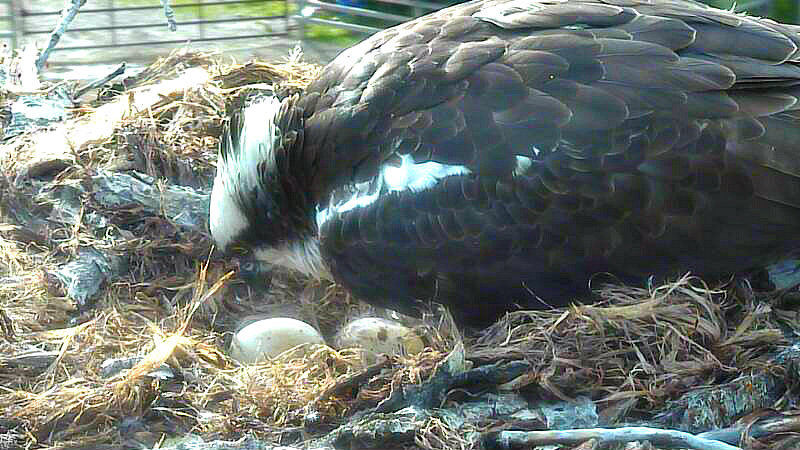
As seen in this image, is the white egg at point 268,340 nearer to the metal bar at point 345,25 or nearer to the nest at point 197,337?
the nest at point 197,337

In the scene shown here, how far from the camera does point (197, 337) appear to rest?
357cm

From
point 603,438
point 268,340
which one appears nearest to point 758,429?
point 603,438

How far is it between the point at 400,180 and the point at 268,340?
62 cm

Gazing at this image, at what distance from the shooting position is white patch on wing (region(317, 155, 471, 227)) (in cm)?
325

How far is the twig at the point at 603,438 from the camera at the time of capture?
2.51m

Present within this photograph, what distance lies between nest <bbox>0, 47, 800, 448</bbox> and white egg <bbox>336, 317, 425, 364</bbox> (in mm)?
62

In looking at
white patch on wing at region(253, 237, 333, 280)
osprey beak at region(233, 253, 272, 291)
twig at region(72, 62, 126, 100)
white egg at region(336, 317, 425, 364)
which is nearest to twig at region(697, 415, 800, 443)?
white egg at region(336, 317, 425, 364)

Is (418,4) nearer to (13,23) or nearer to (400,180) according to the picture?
(13,23)

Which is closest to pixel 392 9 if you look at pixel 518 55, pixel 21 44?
pixel 21 44

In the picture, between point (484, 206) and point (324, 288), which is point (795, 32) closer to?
point (484, 206)

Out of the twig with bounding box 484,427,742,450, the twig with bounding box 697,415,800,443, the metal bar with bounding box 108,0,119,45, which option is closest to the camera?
the twig with bounding box 484,427,742,450

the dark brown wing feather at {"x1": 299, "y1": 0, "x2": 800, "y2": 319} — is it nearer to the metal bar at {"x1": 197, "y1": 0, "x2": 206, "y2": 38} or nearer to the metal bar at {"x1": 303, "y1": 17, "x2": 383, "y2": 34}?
the metal bar at {"x1": 303, "y1": 17, "x2": 383, "y2": 34}

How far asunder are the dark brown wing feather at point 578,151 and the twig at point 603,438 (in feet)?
2.24

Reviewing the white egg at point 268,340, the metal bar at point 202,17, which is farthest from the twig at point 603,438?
the metal bar at point 202,17
